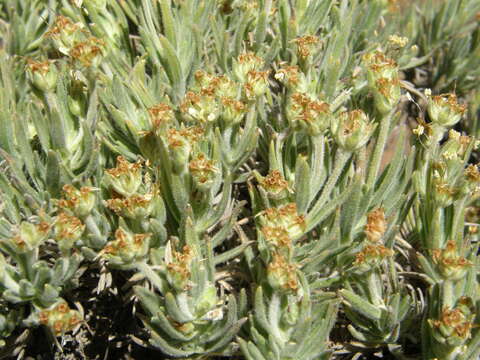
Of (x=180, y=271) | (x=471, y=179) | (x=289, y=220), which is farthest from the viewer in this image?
(x=471, y=179)

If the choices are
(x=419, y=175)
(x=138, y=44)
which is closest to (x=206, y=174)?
(x=419, y=175)

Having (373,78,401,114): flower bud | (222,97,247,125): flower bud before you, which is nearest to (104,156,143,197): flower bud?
(222,97,247,125): flower bud

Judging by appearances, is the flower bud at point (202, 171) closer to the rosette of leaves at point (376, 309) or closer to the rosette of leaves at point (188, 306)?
the rosette of leaves at point (188, 306)

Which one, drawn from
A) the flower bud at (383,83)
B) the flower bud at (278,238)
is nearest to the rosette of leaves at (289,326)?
the flower bud at (278,238)

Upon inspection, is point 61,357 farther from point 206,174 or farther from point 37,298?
point 206,174

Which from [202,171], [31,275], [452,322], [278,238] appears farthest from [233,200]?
[452,322]

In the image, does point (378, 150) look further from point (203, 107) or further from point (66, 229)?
point (66, 229)
